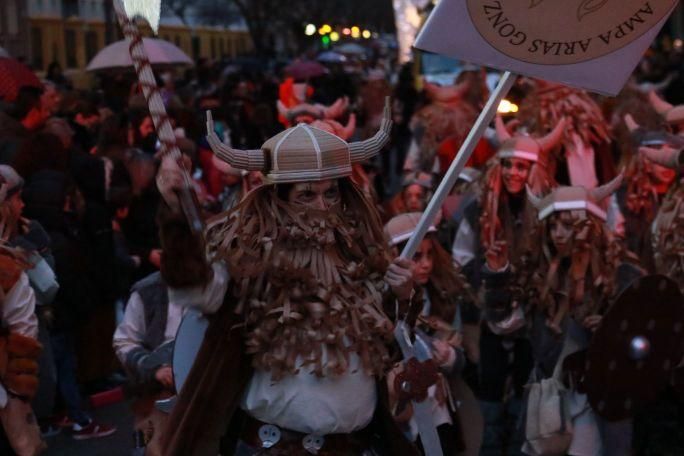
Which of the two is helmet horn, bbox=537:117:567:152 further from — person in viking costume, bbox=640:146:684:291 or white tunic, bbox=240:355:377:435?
white tunic, bbox=240:355:377:435

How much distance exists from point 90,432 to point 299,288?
174 inches

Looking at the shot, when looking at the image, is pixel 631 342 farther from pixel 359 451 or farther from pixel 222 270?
pixel 222 270

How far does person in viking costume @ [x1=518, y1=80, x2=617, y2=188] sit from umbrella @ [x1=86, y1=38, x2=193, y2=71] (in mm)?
4464

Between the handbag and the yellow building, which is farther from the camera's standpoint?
the yellow building

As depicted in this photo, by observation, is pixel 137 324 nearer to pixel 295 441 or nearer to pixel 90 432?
pixel 295 441

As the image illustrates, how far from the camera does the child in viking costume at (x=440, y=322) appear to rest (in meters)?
5.79

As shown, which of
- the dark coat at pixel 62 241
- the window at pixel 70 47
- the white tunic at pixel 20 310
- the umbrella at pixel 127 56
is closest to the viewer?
the white tunic at pixel 20 310

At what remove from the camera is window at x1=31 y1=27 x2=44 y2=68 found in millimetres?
33219

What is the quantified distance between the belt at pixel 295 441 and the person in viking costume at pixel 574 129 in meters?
5.67

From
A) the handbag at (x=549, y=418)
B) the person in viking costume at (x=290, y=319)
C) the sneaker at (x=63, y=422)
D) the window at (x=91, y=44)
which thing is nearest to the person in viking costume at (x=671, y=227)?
the handbag at (x=549, y=418)

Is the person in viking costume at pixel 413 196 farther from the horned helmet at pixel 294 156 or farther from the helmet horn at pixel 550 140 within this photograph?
the horned helmet at pixel 294 156

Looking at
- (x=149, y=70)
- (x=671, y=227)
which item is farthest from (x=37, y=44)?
(x=149, y=70)

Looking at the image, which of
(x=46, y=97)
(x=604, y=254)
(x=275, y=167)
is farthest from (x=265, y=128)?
(x=275, y=167)

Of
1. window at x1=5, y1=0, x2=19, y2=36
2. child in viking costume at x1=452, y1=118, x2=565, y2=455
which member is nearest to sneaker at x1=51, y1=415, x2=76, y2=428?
child in viking costume at x1=452, y1=118, x2=565, y2=455
